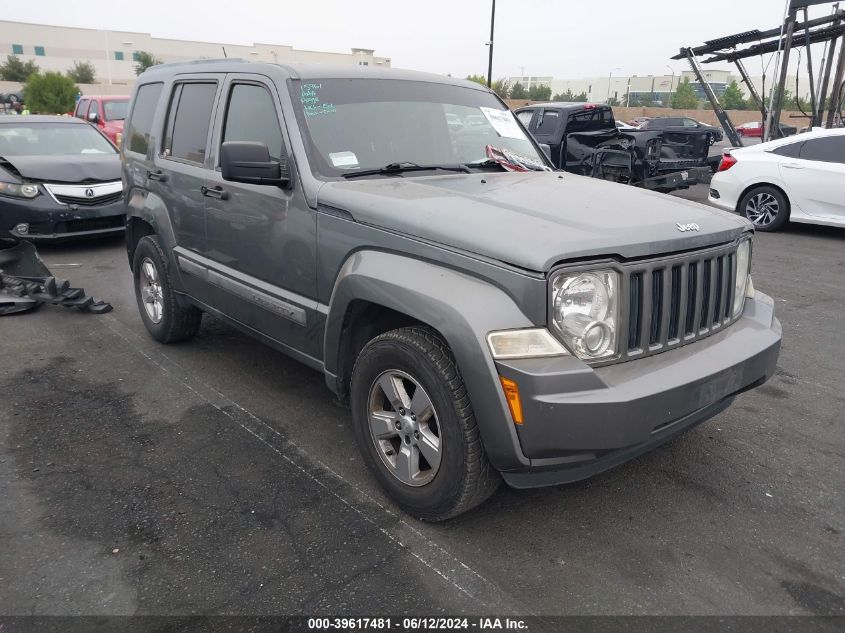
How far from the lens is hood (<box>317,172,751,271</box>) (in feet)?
8.14

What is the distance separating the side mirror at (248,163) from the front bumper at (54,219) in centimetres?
510

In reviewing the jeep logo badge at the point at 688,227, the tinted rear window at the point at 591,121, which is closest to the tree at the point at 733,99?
the tinted rear window at the point at 591,121

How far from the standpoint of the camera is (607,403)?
2.34m

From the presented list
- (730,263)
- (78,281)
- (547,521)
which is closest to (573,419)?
(547,521)

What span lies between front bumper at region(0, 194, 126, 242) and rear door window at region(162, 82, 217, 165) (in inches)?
139

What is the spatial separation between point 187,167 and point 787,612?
13.1ft

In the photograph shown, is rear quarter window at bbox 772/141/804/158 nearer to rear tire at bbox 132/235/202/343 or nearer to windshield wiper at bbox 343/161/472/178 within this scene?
windshield wiper at bbox 343/161/472/178

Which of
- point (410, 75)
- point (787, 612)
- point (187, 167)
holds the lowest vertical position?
point (787, 612)

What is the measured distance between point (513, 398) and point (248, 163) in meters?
1.78

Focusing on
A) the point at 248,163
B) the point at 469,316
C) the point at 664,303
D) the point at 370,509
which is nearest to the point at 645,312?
the point at 664,303

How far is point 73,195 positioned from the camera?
8008mm

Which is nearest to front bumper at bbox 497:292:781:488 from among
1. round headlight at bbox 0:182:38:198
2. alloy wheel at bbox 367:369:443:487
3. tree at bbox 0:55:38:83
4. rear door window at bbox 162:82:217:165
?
alloy wheel at bbox 367:369:443:487

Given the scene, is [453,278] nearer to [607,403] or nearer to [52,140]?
[607,403]

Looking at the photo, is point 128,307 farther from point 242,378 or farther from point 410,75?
point 410,75
